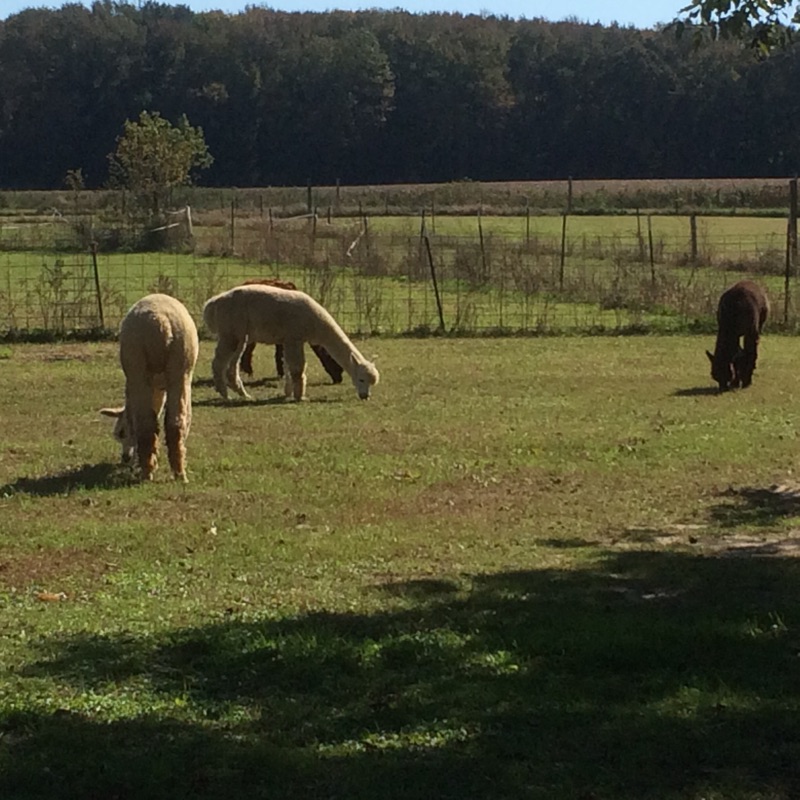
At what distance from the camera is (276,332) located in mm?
16422

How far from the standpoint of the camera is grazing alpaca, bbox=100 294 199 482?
1102cm

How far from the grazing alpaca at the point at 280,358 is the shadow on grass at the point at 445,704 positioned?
10.1 meters

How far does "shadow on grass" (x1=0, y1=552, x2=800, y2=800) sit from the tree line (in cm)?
9383

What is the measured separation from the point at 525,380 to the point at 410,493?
7.20m

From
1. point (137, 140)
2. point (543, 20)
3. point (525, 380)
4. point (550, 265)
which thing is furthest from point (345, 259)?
point (543, 20)

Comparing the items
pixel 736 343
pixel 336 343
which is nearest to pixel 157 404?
pixel 336 343

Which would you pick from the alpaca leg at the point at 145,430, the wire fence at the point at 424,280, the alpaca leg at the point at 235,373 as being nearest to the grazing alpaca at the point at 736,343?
the alpaca leg at the point at 235,373

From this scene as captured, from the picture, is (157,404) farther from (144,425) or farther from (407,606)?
(407,606)

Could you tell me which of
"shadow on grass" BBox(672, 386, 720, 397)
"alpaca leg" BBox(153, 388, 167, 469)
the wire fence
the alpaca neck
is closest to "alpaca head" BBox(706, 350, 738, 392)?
"shadow on grass" BBox(672, 386, 720, 397)

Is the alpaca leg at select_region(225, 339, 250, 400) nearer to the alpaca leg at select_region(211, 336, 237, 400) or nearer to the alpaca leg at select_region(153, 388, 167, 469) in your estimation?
the alpaca leg at select_region(211, 336, 237, 400)

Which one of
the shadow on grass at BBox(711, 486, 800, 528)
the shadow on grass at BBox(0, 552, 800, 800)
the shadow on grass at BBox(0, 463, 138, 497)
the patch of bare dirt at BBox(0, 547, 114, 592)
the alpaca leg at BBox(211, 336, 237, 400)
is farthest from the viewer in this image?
the alpaca leg at BBox(211, 336, 237, 400)

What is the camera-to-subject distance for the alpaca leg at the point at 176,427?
436 inches

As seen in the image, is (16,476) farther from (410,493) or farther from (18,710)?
(18,710)

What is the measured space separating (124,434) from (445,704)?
6716 mm
